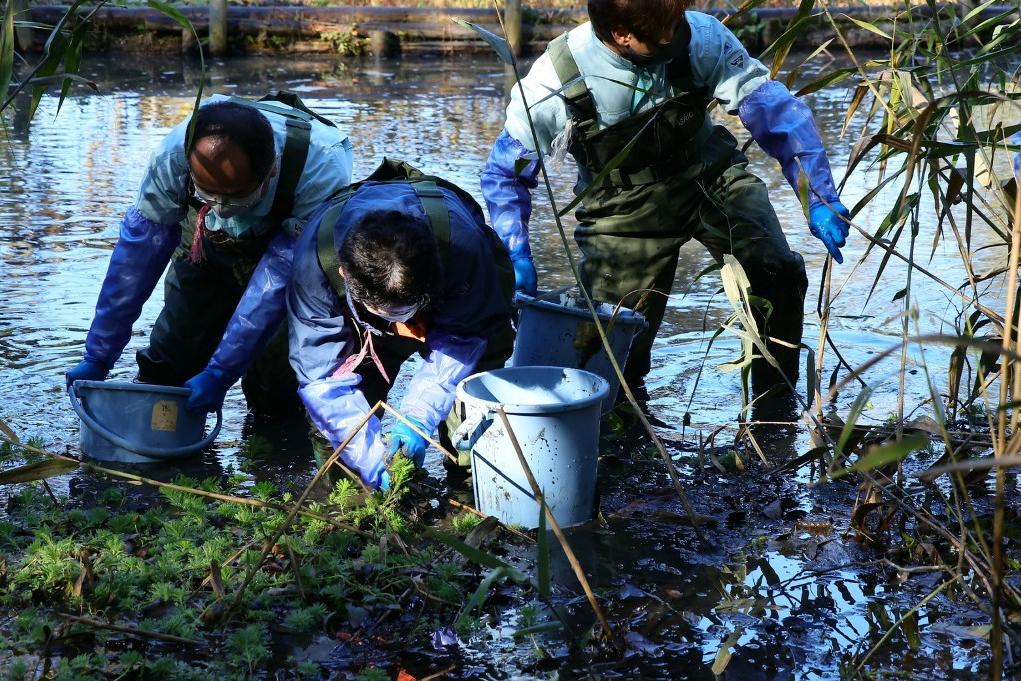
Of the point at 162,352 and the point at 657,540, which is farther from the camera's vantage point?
the point at 162,352

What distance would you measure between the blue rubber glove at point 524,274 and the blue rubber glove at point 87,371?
158cm

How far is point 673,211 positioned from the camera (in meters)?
4.64

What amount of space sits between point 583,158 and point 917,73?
134 centimetres

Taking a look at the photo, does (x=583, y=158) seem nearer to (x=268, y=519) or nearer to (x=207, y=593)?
(x=268, y=519)

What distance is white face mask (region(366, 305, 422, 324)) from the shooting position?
3.43 metres

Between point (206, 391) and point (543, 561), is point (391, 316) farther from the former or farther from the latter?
point (543, 561)

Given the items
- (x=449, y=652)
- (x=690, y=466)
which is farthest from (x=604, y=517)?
(x=449, y=652)

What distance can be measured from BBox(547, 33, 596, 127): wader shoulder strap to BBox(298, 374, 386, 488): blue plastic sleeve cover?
1.33m

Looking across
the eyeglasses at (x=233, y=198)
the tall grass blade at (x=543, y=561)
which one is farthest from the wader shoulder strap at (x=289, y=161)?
the tall grass blade at (x=543, y=561)

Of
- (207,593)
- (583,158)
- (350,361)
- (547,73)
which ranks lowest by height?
(207,593)

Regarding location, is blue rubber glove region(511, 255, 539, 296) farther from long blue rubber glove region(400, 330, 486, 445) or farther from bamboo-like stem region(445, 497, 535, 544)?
bamboo-like stem region(445, 497, 535, 544)

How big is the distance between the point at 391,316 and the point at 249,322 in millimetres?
790

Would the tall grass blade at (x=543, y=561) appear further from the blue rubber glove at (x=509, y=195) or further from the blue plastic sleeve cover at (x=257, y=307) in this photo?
the blue rubber glove at (x=509, y=195)

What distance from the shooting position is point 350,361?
3775 millimetres
